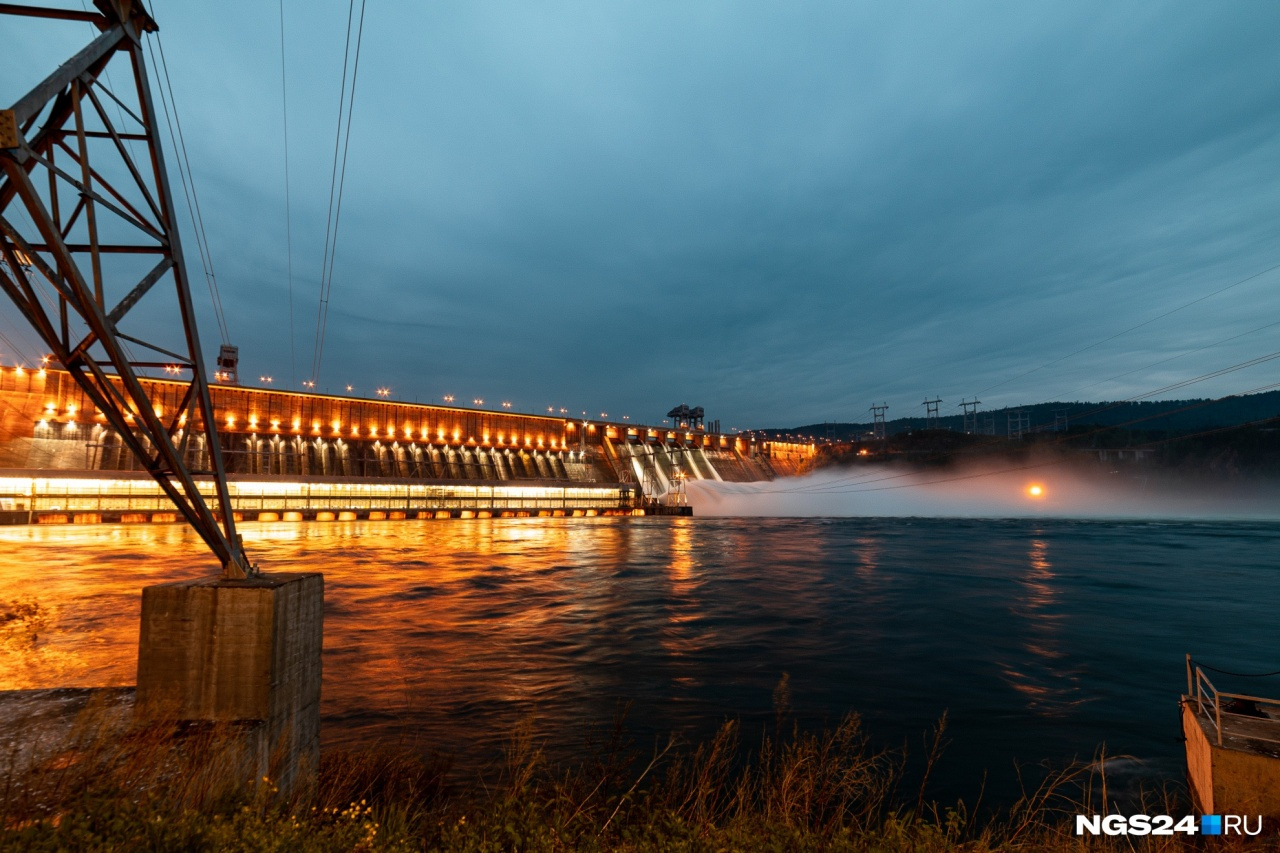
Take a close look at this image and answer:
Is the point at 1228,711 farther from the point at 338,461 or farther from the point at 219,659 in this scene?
the point at 338,461

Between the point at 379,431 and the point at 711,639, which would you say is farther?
the point at 379,431

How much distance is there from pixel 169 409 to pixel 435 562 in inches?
1930

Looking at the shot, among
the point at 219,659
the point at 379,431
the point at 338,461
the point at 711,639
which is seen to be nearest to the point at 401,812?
the point at 219,659

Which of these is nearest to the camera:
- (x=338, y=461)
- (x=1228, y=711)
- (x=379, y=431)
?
(x=1228, y=711)

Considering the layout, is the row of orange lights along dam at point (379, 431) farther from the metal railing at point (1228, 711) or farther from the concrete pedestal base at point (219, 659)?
the metal railing at point (1228, 711)

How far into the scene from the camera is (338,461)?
242 feet

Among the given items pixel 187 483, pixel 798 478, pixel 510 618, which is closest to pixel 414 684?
pixel 510 618

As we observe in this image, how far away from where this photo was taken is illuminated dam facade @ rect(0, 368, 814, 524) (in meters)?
55.7

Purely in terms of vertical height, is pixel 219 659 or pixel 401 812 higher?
pixel 219 659

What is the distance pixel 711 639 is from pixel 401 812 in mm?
13784

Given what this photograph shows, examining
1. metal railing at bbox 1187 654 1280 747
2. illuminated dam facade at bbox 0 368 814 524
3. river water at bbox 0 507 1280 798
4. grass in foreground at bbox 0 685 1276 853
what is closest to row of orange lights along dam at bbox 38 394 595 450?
illuminated dam facade at bbox 0 368 814 524

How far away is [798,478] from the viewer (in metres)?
140

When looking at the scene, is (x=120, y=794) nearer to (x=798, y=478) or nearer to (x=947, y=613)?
(x=947, y=613)

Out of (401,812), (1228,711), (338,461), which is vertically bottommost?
(1228,711)
